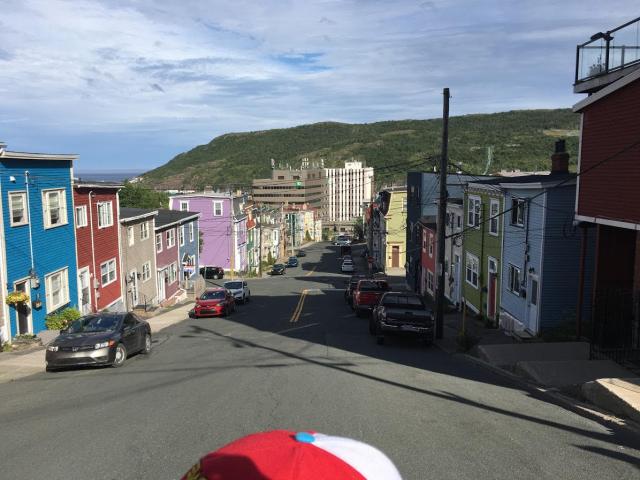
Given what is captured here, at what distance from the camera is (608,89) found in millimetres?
14492

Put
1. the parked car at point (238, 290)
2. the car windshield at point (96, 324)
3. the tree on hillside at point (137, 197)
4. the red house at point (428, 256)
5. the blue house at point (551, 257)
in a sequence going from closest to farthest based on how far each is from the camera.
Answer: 1. the car windshield at point (96, 324)
2. the blue house at point (551, 257)
3. the parked car at point (238, 290)
4. the red house at point (428, 256)
5. the tree on hillside at point (137, 197)

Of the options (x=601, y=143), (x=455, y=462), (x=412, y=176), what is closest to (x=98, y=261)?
(x=601, y=143)

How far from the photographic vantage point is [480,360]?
16.4 meters

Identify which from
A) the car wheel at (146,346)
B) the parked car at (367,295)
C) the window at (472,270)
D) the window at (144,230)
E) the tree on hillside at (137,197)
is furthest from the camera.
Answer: the tree on hillside at (137,197)

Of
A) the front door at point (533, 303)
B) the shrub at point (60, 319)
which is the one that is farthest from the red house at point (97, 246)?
the front door at point (533, 303)

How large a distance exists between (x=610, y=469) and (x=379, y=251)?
214 ft

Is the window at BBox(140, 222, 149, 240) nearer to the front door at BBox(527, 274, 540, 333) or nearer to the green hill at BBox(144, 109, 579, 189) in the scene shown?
the front door at BBox(527, 274, 540, 333)

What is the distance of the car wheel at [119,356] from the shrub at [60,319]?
6.80 metres

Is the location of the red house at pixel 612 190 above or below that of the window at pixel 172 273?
above

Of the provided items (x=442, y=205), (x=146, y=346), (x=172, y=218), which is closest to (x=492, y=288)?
(x=442, y=205)

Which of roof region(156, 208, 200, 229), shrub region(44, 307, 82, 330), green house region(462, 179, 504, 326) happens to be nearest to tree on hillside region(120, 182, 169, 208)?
roof region(156, 208, 200, 229)

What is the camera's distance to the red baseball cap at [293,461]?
331 centimetres

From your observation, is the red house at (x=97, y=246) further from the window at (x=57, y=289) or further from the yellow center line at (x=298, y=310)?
the yellow center line at (x=298, y=310)

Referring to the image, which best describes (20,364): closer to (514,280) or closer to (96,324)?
(96,324)
